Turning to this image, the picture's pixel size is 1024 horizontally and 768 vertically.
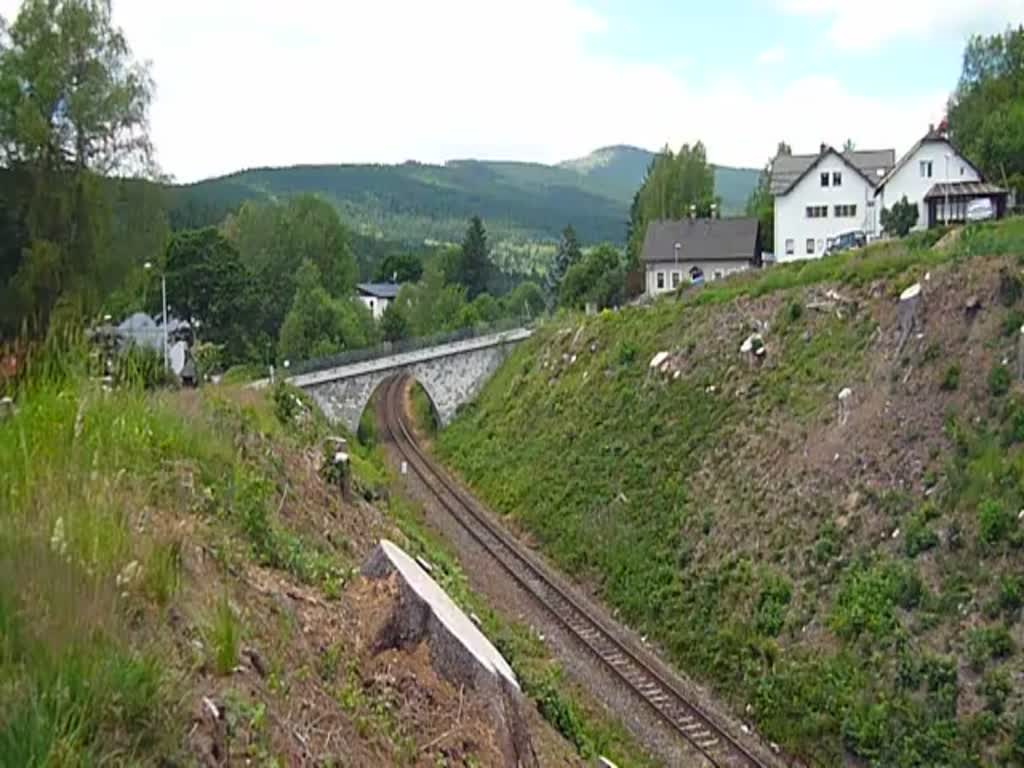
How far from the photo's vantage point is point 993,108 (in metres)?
53.7

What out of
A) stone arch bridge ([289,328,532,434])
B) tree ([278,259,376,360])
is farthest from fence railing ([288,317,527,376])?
tree ([278,259,376,360])

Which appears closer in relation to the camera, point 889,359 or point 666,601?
point 666,601

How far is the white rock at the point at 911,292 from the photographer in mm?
20797

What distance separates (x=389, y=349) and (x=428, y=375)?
6.27 ft

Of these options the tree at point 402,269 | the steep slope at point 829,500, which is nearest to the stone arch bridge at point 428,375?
the steep slope at point 829,500

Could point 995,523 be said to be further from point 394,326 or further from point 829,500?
point 394,326

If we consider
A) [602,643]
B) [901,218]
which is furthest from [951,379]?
[901,218]

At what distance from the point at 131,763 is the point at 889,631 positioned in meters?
13.3

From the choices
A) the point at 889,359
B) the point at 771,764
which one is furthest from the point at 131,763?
the point at 889,359

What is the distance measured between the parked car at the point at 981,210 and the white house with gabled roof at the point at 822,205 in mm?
10874

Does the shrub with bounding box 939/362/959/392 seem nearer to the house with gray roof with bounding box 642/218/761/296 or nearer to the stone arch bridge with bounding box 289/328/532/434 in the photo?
the stone arch bridge with bounding box 289/328/532/434

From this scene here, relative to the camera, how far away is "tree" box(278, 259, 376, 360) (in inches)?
2061

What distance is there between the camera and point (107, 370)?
6578mm

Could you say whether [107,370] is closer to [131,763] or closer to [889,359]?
[131,763]
